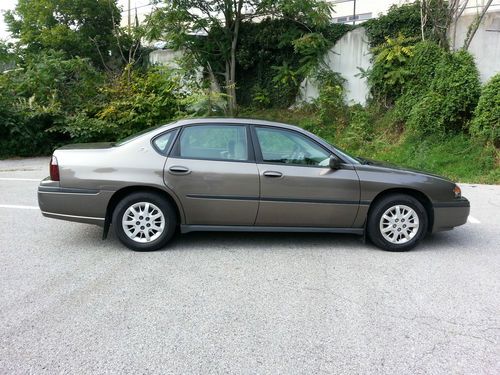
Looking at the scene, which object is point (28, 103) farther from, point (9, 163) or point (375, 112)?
point (375, 112)

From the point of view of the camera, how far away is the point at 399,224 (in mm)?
5051

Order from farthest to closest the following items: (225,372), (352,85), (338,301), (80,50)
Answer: (80,50)
(352,85)
(338,301)
(225,372)

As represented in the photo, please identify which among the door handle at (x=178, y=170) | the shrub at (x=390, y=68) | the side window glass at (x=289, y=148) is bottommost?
the door handle at (x=178, y=170)

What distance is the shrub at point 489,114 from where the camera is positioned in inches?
394

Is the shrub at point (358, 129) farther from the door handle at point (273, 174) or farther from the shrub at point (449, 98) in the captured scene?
the door handle at point (273, 174)

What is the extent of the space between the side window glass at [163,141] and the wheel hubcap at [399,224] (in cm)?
255

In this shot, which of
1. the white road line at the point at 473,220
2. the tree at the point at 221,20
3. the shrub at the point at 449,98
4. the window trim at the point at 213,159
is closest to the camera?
the window trim at the point at 213,159

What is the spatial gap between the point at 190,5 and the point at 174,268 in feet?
39.3

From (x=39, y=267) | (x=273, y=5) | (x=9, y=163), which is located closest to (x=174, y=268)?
(x=39, y=267)

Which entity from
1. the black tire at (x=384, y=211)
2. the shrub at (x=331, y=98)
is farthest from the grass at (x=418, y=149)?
the black tire at (x=384, y=211)

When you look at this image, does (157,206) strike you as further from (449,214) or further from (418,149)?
(418,149)

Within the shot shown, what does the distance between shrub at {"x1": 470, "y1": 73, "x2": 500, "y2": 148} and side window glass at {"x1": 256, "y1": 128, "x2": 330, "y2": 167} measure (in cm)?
686

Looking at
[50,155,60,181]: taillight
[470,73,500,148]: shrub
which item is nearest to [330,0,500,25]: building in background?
[470,73,500,148]: shrub

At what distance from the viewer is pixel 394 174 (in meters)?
5.06
